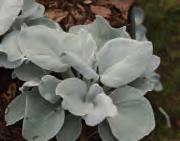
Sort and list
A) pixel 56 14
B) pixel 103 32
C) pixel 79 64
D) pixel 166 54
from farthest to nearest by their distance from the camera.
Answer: pixel 166 54, pixel 56 14, pixel 103 32, pixel 79 64

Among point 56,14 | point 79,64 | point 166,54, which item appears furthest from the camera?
point 166,54

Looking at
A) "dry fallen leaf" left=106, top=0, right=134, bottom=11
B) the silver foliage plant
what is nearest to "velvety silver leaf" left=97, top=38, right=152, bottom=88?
the silver foliage plant

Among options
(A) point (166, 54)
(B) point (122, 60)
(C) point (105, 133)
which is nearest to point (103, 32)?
(B) point (122, 60)

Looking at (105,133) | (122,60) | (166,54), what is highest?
(122,60)

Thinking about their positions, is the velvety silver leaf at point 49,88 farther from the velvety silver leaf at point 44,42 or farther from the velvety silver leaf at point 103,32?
the velvety silver leaf at point 103,32

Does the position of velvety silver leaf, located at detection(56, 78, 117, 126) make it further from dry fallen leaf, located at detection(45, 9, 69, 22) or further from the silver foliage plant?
dry fallen leaf, located at detection(45, 9, 69, 22)

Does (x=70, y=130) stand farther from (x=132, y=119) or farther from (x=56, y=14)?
(x=56, y=14)

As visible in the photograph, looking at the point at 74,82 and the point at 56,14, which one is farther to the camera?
the point at 56,14

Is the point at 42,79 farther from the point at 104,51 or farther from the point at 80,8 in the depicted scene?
the point at 80,8
